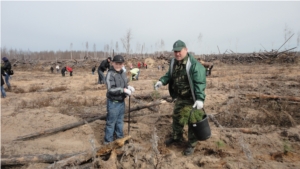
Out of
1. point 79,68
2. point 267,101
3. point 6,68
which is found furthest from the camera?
point 79,68

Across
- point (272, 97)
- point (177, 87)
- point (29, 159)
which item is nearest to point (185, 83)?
point (177, 87)

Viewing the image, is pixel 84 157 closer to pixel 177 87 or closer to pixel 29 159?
pixel 29 159

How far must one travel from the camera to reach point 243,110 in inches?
231

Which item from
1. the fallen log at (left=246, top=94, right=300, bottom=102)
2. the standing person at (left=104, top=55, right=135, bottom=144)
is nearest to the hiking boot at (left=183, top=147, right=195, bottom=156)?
the standing person at (left=104, top=55, right=135, bottom=144)

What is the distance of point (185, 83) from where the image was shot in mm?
3506

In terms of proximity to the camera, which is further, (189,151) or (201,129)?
(189,151)

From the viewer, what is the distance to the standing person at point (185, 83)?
3.24 m

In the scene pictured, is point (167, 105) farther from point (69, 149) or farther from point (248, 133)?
point (69, 149)

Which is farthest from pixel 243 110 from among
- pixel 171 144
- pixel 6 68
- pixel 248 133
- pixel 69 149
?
pixel 6 68

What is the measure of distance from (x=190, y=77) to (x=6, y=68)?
10.2m

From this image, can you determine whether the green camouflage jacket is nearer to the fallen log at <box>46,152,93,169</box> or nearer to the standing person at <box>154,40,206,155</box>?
the standing person at <box>154,40,206,155</box>

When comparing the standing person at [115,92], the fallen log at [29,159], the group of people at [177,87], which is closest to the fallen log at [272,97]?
the group of people at [177,87]

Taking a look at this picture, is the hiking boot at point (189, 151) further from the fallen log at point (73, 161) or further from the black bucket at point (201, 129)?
the fallen log at point (73, 161)

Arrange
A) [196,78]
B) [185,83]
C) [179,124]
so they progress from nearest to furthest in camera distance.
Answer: [196,78]
[185,83]
[179,124]
